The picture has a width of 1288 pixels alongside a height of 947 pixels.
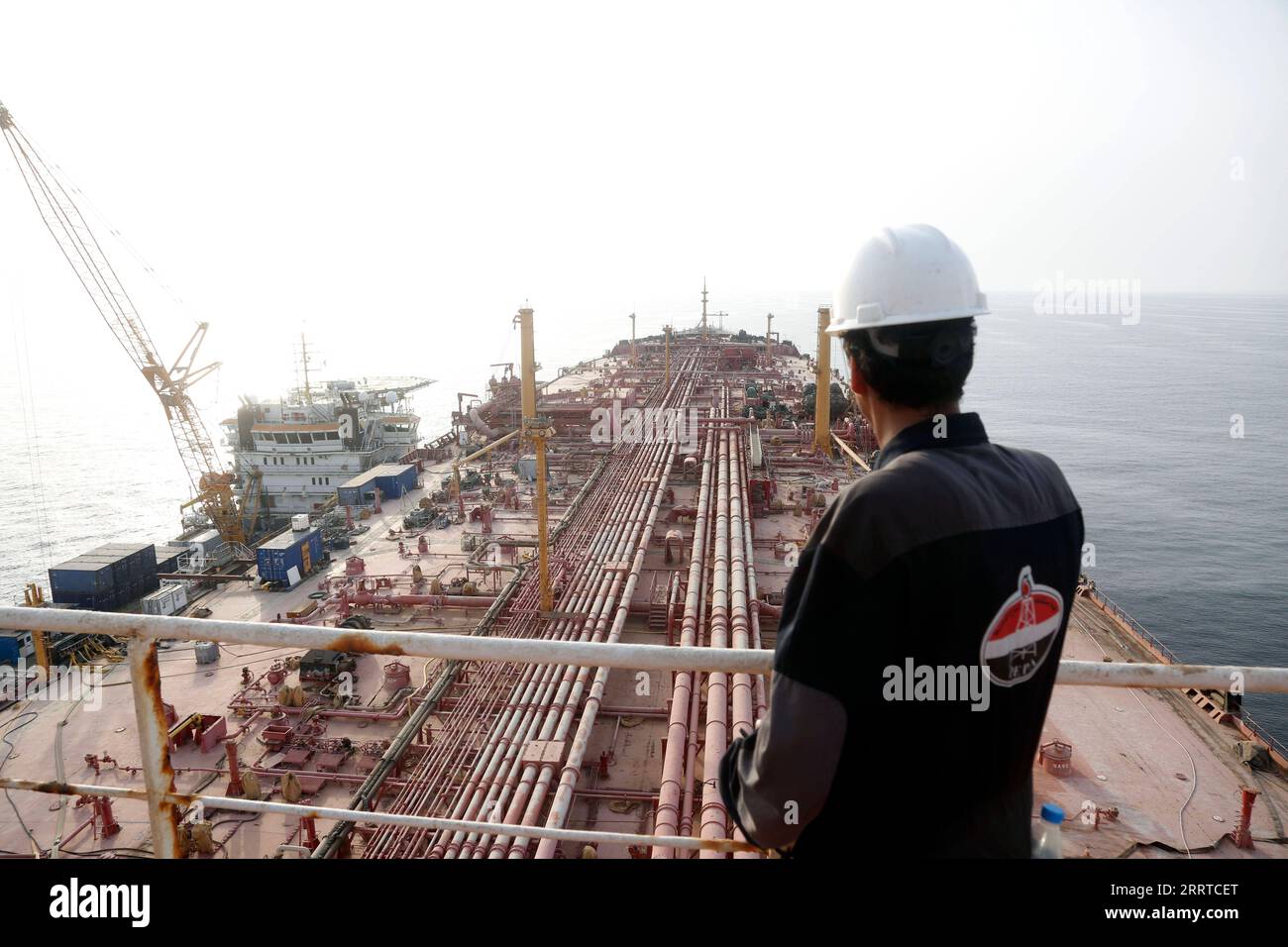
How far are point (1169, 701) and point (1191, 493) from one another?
33.9 metres

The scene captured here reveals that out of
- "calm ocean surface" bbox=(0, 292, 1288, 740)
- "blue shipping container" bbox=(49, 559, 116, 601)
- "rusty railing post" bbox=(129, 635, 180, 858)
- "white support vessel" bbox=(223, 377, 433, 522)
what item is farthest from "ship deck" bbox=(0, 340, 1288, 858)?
"white support vessel" bbox=(223, 377, 433, 522)

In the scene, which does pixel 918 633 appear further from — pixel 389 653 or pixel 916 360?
pixel 389 653

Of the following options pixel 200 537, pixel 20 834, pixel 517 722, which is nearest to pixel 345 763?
pixel 517 722

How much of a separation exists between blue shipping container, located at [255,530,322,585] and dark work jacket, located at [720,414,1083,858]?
21.0m

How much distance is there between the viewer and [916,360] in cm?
177

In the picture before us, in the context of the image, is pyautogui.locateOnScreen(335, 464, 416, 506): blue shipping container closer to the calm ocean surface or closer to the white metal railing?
the calm ocean surface

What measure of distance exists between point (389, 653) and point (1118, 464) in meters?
54.8

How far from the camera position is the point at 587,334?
15350cm

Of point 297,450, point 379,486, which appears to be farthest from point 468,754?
point 297,450

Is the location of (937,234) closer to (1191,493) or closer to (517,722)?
(517,722)

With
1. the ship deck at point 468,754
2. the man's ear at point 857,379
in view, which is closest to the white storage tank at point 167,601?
the ship deck at point 468,754

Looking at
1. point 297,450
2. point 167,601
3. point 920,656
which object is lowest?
point 167,601

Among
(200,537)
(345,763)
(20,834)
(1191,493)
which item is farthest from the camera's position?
(1191,493)

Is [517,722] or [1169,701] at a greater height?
[517,722]
